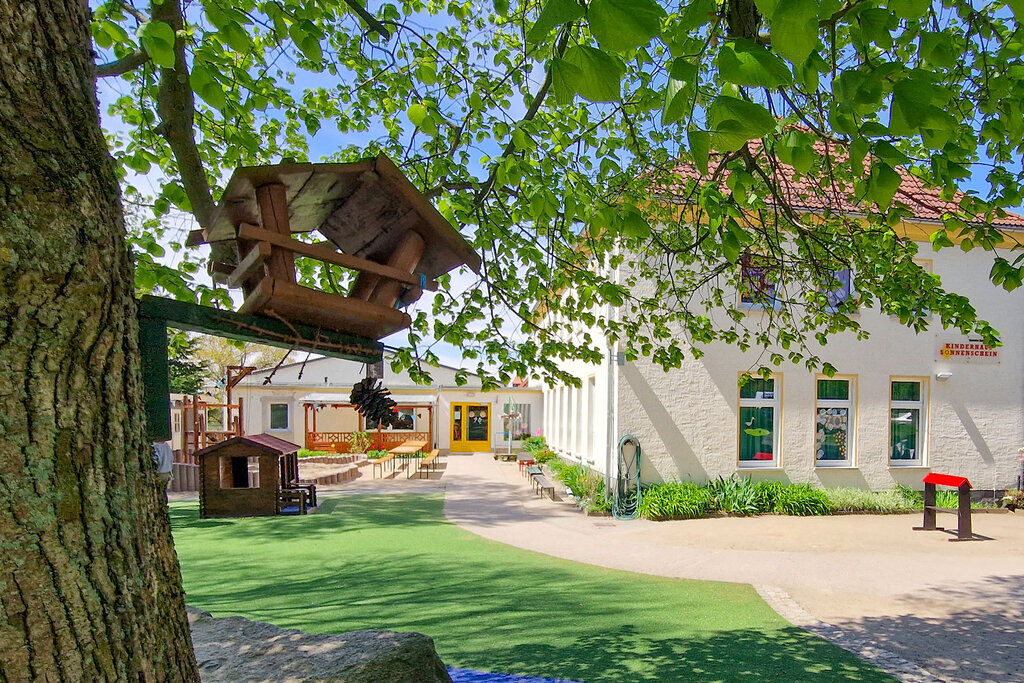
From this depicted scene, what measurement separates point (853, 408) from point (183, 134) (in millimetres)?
13970

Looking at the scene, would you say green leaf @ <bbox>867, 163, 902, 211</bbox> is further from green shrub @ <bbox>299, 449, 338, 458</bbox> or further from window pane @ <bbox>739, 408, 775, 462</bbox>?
green shrub @ <bbox>299, 449, 338, 458</bbox>

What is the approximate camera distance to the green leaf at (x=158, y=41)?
8.36 feet

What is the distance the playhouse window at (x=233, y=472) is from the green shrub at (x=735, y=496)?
345 inches

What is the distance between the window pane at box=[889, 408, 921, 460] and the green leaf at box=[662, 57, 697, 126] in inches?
587

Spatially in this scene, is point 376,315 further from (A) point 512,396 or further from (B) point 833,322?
(A) point 512,396

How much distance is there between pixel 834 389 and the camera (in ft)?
45.4

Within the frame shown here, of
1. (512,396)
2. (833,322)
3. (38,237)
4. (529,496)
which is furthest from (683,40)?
(512,396)

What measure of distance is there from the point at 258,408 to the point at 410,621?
23.4 meters

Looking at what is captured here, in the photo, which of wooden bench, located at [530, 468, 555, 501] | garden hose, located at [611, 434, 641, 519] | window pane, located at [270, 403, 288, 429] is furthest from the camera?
window pane, located at [270, 403, 288, 429]

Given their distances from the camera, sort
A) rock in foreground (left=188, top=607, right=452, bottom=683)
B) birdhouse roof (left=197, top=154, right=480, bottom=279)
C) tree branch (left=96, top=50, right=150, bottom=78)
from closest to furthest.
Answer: birdhouse roof (left=197, top=154, right=480, bottom=279) < rock in foreground (left=188, top=607, right=452, bottom=683) < tree branch (left=96, top=50, right=150, bottom=78)

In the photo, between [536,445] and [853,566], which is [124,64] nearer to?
[853,566]

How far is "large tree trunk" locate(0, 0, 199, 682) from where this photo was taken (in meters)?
1.35

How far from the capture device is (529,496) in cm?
1493

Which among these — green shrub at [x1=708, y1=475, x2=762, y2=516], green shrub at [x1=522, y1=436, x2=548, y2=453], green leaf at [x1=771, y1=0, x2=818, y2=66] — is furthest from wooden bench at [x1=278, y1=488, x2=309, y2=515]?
green leaf at [x1=771, y1=0, x2=818, y2=66]
